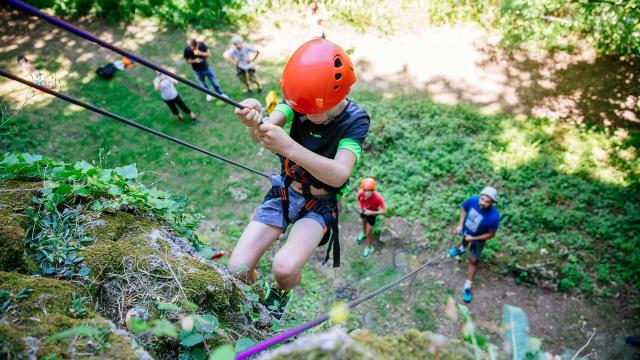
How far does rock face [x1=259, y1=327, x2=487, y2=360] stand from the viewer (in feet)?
3.69

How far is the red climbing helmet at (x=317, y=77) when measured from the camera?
8.32 feet

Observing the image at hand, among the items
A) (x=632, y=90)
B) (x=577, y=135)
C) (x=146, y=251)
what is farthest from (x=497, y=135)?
(x=146, y=251)

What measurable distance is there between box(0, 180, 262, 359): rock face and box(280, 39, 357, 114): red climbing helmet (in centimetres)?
130

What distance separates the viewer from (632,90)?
8.62 metres

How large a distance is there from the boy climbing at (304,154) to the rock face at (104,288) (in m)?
0.45

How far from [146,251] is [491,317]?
5433mm

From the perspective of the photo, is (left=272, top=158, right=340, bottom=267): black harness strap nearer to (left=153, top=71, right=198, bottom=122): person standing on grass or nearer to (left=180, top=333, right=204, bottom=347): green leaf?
(left=180, top=333, right=204, bottom=347): green leaf

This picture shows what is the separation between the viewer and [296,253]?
2764 millimetres

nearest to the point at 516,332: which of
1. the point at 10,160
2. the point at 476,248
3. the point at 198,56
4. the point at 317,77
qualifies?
the point at 317,77

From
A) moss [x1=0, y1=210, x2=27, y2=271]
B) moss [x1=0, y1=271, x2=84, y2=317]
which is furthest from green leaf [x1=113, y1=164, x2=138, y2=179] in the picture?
moss [x1=0, y1=271, x2=84, y2=317]

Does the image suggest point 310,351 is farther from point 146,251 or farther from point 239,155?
point 239,155

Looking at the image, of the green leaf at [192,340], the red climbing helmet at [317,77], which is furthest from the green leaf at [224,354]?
the red climbing helmet at [317,77]

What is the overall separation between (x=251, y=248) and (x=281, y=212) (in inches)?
16.0

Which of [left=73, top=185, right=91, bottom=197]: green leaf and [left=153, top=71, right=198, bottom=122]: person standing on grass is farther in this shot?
[left=153, top=71, right=198, bottom=122]: person standing on grass
